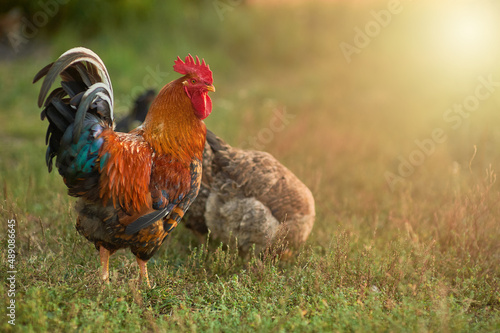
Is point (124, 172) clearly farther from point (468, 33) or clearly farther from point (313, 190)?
point (468, 33)

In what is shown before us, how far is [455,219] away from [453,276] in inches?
28.6

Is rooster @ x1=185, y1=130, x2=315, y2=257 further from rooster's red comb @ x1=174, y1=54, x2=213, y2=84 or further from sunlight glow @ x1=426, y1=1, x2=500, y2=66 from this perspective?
sunlight glow @ x1=426, y1=1, x2=500, y2=66

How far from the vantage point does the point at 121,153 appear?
3.32 metres

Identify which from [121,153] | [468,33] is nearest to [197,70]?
[121,153]

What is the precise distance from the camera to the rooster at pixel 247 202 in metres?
4.31

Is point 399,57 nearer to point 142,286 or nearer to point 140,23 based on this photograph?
point 140,23

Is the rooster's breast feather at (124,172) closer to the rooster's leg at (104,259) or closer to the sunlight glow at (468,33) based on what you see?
the rooster's leg at (104,259)

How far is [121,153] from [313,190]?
11.5 feet

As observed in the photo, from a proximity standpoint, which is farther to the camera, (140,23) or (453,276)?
(140,23)

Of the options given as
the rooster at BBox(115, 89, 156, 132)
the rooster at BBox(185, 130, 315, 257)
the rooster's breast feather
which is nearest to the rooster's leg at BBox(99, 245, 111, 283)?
the rooster's breast feather

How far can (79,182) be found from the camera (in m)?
3.21

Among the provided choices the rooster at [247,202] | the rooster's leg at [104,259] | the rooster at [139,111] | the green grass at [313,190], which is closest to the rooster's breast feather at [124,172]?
the rooster's leg at [104,259]

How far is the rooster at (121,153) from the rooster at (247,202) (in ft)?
2.49

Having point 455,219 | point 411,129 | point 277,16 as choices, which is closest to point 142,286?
point 455,219
